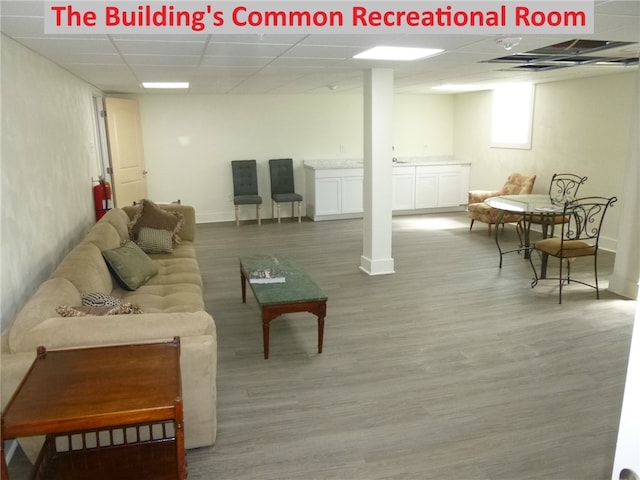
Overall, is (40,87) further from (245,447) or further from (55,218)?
(245,447)

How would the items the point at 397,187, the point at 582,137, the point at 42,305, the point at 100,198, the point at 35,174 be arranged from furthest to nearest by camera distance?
the point at 397,187, the point at 582,137, the point at 100,198, the point at 35,174, the point at 42,305

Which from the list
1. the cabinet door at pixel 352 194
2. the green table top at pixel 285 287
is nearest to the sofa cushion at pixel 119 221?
the green table top at pixel 285 287

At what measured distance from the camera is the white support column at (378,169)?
201 inches

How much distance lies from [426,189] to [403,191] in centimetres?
45

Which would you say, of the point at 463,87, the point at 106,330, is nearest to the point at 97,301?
the point at 106,330

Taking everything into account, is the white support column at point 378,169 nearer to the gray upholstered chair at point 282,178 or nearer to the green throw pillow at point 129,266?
the green throw pillow at point 129,266

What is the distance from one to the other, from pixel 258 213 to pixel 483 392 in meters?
5.85

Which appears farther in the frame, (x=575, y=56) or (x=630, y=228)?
(x=575, y=56)

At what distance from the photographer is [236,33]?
3.03 meters

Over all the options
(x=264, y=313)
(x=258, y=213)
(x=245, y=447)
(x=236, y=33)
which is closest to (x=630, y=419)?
(x=245, y=447)

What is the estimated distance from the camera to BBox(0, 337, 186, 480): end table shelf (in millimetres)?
1730

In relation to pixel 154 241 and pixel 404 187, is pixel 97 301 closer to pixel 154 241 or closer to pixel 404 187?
pixel 154 241

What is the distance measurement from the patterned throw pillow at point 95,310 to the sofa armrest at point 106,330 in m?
0.11

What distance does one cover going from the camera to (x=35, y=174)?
11.0 feet
